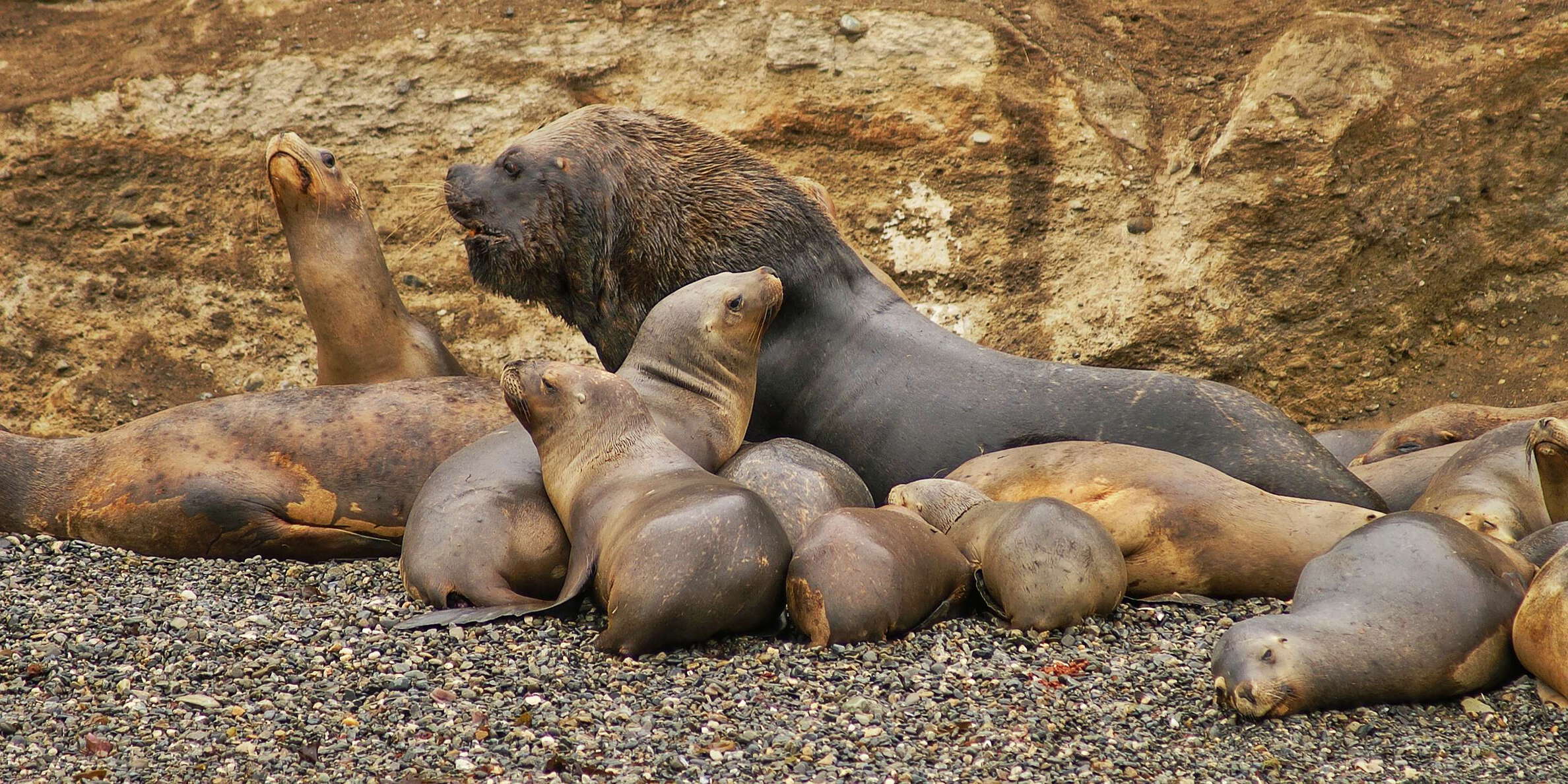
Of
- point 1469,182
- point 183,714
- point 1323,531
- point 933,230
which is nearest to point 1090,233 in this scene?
point 933,230

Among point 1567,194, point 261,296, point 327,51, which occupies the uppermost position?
point 327,51

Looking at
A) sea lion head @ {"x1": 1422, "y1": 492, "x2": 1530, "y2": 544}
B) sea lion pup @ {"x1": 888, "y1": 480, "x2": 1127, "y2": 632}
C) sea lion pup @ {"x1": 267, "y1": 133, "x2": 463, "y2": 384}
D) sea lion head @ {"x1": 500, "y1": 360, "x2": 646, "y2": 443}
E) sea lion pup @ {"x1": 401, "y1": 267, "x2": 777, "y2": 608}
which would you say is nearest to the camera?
sea lion pup @ {"x1": 888, "y1": 480, "x2": 1127, "y2": 632}

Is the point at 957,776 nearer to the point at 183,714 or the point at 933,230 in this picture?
the point at 183,714

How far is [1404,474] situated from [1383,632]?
2.45 metres

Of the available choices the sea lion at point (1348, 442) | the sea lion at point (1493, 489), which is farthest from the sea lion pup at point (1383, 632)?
the sea lion at point (1348, 442)

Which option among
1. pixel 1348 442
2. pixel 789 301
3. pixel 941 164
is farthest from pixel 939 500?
pixel 941 164

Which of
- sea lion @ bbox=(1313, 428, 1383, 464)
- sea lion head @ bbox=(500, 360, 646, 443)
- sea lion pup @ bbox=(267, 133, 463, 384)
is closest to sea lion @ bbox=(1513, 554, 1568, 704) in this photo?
sea lion head @ bbox=(500, 360, 646, 443)

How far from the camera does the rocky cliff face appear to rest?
8.13 m

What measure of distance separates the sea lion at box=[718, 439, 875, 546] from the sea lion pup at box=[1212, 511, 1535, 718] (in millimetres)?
1464

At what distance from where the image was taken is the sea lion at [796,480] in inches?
192

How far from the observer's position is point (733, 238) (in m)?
6.06

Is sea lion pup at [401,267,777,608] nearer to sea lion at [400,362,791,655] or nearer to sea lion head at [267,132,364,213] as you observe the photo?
sea lion at [400,362,791,655]

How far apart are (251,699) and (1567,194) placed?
718 cm

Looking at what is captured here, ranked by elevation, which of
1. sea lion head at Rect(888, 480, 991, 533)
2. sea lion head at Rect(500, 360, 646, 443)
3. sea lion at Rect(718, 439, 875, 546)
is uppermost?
sea lion head at Rect(500, 360, 646, 443)
